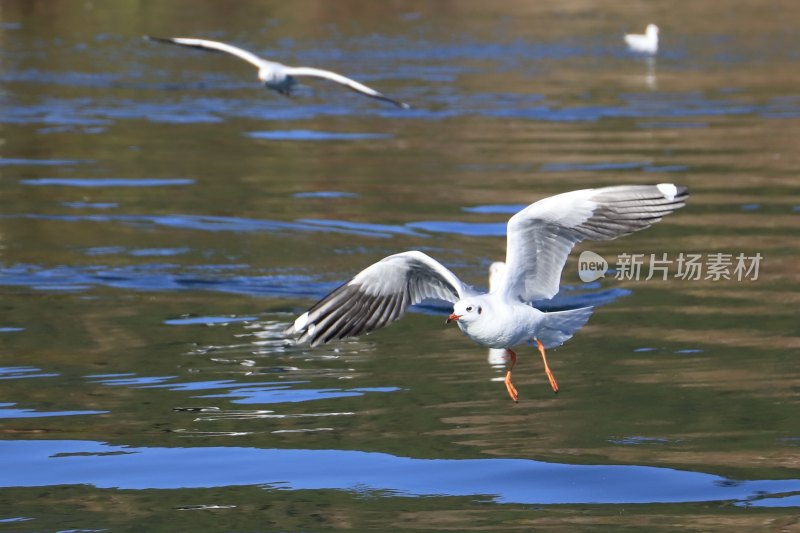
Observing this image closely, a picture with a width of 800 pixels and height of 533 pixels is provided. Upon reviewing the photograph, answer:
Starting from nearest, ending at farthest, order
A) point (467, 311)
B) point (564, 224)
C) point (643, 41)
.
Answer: point (467, 311), point (564, 224), point (643, 41)

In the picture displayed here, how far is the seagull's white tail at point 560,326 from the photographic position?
903 cm

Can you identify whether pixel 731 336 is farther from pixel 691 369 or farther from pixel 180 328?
pixel 180 328

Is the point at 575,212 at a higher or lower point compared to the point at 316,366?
higher

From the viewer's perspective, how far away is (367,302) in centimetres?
947

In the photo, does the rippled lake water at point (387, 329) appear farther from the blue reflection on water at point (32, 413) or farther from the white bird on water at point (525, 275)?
the white bird on water at point (525, 275)

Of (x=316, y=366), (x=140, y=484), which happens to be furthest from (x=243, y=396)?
(x=140, y=484)

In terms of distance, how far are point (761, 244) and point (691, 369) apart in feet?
14.8

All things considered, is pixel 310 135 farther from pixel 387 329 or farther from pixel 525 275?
pixel 525 275

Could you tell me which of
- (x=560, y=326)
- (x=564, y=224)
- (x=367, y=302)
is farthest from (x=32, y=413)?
(x=564, y=224)

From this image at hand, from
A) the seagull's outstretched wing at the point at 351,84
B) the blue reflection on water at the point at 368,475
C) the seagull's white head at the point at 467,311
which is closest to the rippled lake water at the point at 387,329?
the blue reflection on water at the point at 368,475

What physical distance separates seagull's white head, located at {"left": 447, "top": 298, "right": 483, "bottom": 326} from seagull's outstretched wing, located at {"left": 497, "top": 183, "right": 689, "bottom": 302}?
0.52m

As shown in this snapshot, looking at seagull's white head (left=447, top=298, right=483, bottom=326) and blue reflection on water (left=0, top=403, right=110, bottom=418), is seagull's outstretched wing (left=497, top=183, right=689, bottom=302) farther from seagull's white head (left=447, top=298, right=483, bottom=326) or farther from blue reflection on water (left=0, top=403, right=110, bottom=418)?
blue reflection on water (left=0, top=403, right=110, bottom=418)

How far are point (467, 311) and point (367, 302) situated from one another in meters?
→ 0.97

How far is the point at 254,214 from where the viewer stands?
732 inches
